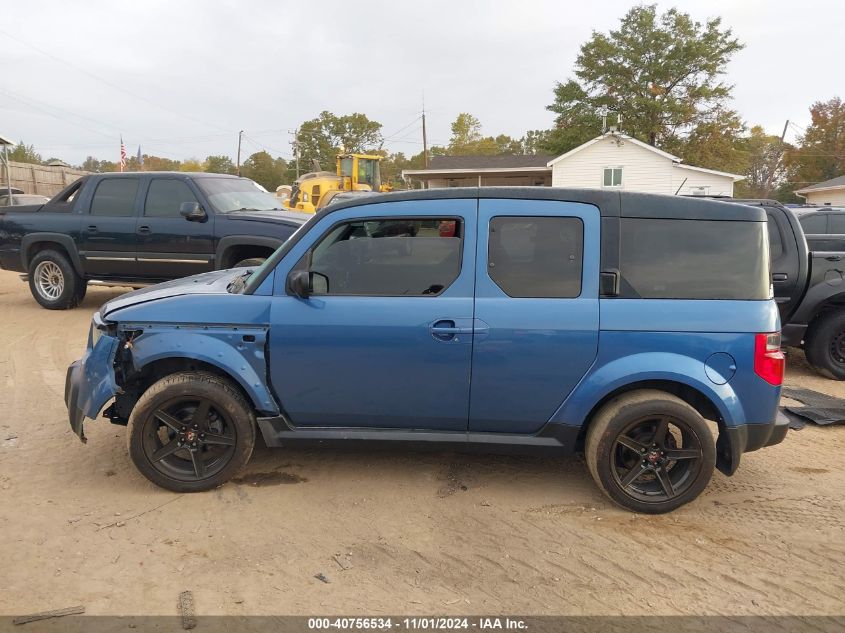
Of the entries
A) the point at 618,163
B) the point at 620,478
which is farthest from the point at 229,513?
the point at 618,163

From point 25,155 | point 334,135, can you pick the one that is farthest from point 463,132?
point 25,155

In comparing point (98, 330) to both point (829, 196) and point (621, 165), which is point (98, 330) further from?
point (829, 196)

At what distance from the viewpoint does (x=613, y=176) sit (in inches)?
1273

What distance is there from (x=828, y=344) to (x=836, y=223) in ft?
15.5

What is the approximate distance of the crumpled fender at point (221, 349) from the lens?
380 centimetres

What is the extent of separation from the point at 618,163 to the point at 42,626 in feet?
109

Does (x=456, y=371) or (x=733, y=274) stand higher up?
(x=733, y=274)

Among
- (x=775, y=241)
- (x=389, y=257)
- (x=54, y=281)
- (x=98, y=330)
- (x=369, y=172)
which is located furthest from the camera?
(x=369, y=172)

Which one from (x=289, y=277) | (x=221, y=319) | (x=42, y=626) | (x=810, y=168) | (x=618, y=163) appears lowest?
(x=42, y=626)

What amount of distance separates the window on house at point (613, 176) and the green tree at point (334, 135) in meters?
45.5

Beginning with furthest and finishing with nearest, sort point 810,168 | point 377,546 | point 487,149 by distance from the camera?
point 487,149, point 810,168, point 377,546

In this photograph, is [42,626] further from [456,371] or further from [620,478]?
[620,478]

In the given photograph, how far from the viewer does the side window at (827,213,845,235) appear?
1013cm

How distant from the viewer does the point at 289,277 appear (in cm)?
382
